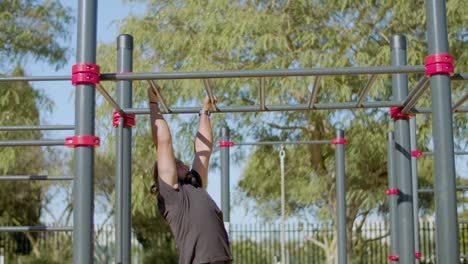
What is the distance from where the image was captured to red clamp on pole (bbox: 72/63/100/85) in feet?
9.58

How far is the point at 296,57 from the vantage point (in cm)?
1059

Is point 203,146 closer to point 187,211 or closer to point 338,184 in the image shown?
point 187,211

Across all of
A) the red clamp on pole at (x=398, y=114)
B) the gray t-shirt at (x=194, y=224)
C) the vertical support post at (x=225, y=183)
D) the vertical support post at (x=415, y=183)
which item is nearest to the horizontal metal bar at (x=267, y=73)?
the gray t-shirt at (x=194, y=224)

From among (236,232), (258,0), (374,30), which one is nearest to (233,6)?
(258,0)

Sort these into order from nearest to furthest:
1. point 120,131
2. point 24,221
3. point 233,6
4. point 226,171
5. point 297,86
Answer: point 120,131 < point 226,171 < point 297,86 < point 233,6 < point 24,221

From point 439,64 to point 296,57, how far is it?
7.72 m

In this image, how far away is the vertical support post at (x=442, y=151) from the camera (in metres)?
2.79

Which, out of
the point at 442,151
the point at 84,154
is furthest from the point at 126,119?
the point at 442,151

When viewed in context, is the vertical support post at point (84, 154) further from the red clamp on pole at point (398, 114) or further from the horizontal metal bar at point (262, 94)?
the red clamp on pole at point (398, 114)

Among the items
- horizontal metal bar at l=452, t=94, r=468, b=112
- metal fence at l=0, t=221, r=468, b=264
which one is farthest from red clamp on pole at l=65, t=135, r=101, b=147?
metal fence at l=0, t=221, r=468, b=264

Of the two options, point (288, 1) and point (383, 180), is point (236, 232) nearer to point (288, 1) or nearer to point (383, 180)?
point (383, 180)

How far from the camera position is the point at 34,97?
1257cm

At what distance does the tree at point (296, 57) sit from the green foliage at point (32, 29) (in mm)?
1485

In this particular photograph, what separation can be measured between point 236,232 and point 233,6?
558 centimetres
